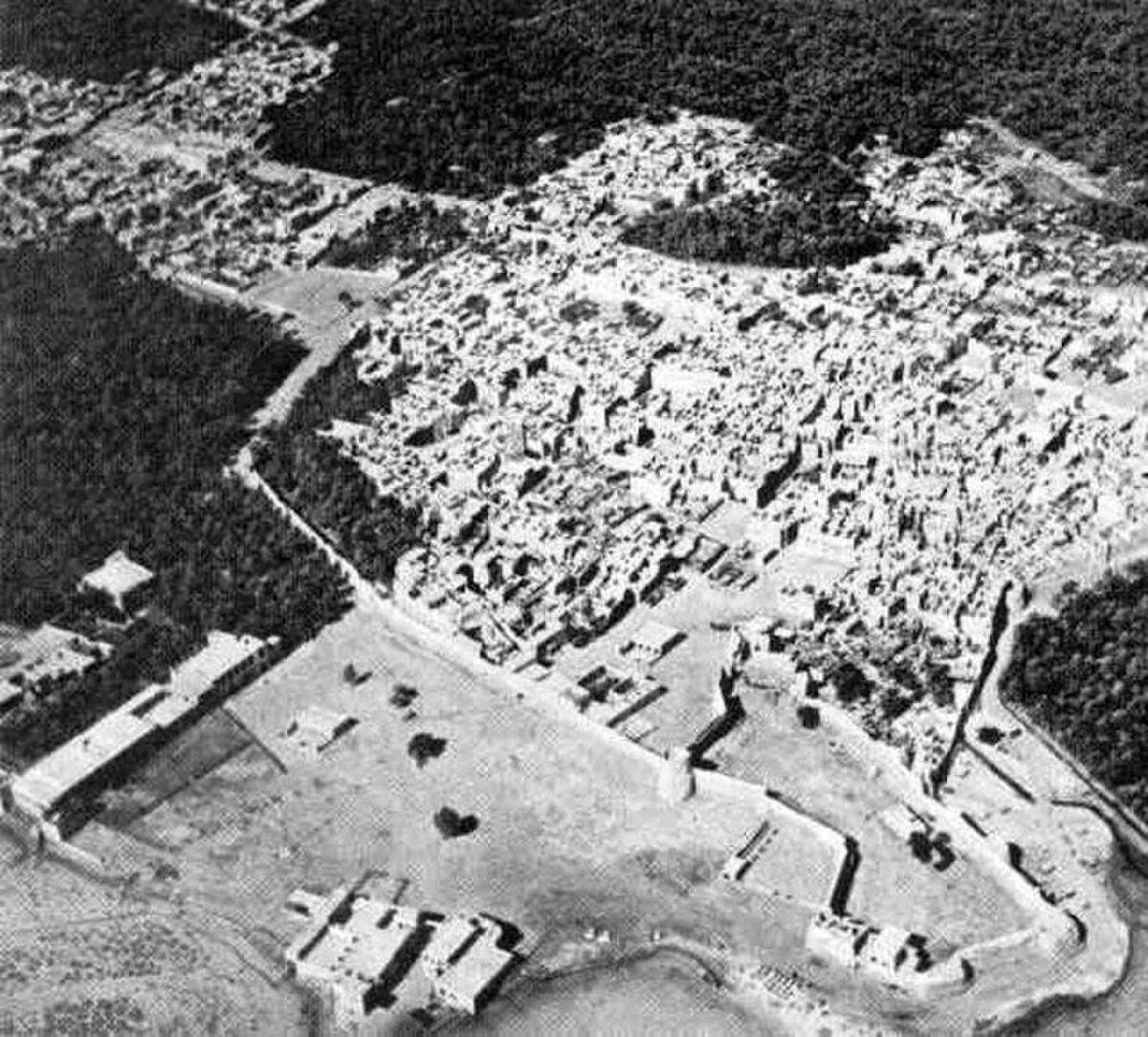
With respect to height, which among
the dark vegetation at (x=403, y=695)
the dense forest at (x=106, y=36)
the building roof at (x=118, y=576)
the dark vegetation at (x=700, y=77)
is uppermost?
the dark vegetation at (x=403, y=695)

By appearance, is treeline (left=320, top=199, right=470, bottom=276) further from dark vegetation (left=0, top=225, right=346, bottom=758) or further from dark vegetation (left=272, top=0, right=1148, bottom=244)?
dark vegetation (left=0, top=225, right=346, bottom=758)

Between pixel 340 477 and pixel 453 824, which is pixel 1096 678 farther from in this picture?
pixel 340 477

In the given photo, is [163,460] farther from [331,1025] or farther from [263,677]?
[331,1025]

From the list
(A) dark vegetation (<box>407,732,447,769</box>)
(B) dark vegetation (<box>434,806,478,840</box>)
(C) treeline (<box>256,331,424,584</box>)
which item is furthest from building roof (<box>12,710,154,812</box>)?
(C) treeline (<box>256,331,424,584</box>)

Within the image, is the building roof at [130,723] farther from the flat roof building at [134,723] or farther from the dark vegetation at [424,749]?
the dark vegetation at [424,749]

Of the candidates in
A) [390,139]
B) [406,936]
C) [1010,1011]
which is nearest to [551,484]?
[406,936]

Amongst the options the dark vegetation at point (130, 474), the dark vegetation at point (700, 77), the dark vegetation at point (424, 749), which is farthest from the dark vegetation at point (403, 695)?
the dark vegetation at point (700, 77)
